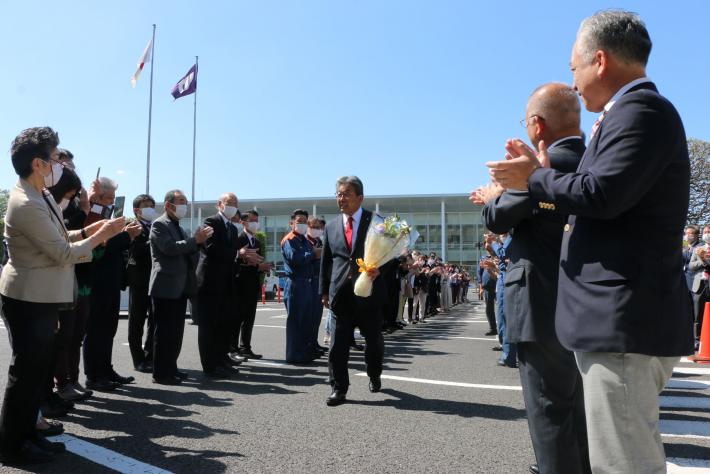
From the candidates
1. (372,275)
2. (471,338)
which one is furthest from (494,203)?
(471,338)

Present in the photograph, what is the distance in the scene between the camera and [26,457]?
3557 mm

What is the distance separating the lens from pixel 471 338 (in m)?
11.7

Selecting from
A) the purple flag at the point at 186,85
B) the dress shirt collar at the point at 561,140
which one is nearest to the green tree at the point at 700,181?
the purple flag at the point at 186,85

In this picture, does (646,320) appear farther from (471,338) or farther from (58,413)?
(471,338)

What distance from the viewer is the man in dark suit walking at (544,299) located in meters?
2.59

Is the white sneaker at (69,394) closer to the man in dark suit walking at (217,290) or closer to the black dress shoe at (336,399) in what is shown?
the man in dark suit walking at (217,290)

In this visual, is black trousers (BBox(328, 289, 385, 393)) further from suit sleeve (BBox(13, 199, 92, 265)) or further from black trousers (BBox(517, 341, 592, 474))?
black trousers (BBox(517, 341, 592, 474))

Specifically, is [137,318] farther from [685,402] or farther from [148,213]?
[685,402]

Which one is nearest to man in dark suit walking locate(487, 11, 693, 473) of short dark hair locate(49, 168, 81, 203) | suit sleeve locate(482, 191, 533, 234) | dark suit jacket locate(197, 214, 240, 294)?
suit sleeve locate(482, 191, 533, 234)

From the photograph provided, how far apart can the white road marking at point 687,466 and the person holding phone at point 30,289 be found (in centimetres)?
388

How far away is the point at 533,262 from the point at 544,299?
0.62 feet

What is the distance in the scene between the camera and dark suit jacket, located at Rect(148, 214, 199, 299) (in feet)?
21.1

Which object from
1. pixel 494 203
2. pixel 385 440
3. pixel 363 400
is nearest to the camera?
pixel 494 203

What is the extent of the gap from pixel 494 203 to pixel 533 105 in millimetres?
558
